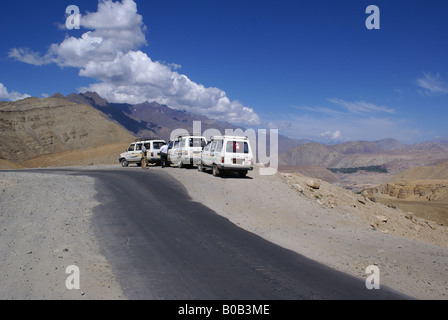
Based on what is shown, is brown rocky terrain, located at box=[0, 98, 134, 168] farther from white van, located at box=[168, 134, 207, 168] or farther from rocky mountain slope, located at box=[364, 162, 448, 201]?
white van, located at box=[168, 134, 207, 168]

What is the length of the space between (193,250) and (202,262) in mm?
781

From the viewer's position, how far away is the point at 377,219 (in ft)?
57.5

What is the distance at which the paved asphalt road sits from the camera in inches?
218

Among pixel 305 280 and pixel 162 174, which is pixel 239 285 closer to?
pixel 305 280

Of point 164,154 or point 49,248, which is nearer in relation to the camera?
point 49,248

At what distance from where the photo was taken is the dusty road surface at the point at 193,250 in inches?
223

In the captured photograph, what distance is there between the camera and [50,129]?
91.3 m

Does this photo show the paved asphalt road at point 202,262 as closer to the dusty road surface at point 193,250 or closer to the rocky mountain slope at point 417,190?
the dusty road surface at point 193,250

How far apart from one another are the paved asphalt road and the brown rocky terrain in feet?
247

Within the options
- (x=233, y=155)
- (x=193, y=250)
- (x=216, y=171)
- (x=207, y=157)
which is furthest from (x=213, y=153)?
(x=193, y=250)

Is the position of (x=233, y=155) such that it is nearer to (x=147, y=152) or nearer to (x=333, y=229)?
(x=333, y=229)

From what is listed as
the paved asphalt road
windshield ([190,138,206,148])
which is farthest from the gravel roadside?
windshield ([190,138,206,148])

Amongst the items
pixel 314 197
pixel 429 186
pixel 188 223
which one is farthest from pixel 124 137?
pixel 188 223

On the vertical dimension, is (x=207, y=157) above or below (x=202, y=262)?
above
